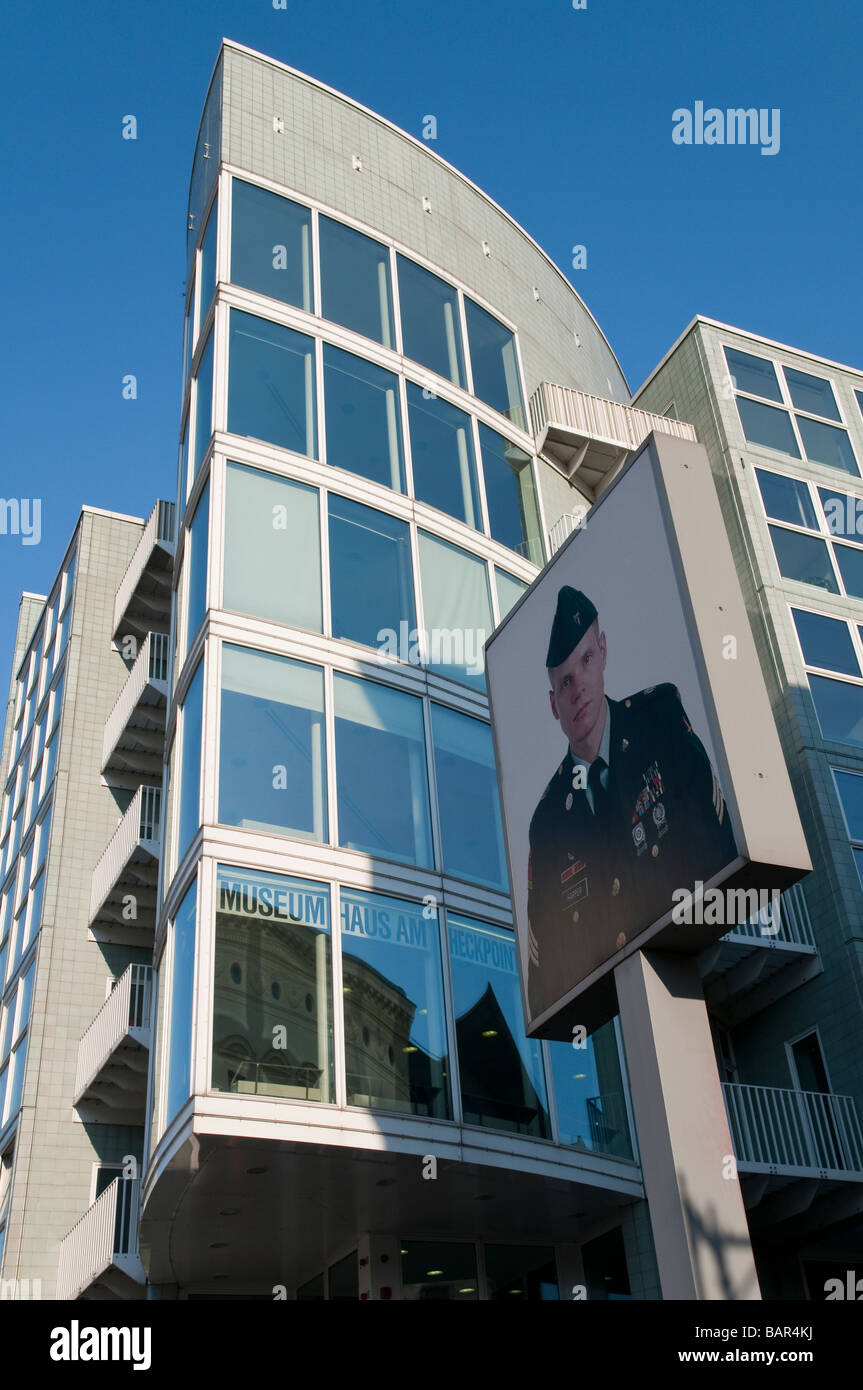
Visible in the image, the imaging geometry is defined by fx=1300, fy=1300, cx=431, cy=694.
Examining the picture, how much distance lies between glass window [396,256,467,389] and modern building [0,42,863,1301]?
0.28ft

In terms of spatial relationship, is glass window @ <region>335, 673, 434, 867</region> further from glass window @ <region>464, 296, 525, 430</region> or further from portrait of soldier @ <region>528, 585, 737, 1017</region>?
glass window @ <region>464, 296, 525, 430</region>

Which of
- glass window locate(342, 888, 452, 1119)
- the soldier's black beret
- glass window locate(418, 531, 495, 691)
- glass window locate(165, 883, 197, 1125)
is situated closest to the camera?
the soldier's black beret

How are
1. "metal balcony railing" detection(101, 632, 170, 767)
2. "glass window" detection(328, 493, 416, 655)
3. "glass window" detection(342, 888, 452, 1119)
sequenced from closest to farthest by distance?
"glass window" detection(342, 888, 452, 1119)
"glass window" detection(328, 493, 416, 655)
"metal balcony railing" detection(101, 632, 170, 767)

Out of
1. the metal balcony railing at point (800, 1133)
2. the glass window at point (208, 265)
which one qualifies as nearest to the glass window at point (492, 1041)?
the metal balcony railing at point (800, 1133)

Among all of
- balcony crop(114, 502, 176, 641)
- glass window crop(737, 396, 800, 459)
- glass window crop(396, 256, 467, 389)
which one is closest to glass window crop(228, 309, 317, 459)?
glass window crop(396, 256, 467, 389)

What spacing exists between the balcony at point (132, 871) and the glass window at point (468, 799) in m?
6.39

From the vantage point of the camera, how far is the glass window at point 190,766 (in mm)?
16500

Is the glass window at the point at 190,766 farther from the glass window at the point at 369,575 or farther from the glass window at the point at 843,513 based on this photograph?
the glass window at the point at 843,513

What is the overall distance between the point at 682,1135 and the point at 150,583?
2049 centimetres

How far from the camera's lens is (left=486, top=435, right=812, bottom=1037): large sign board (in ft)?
31.3

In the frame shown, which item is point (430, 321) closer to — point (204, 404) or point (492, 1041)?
point (204, 404)

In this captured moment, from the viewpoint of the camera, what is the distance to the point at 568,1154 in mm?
16328

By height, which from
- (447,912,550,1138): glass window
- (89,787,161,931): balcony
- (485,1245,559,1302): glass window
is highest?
(89,787,161,931): balcony
